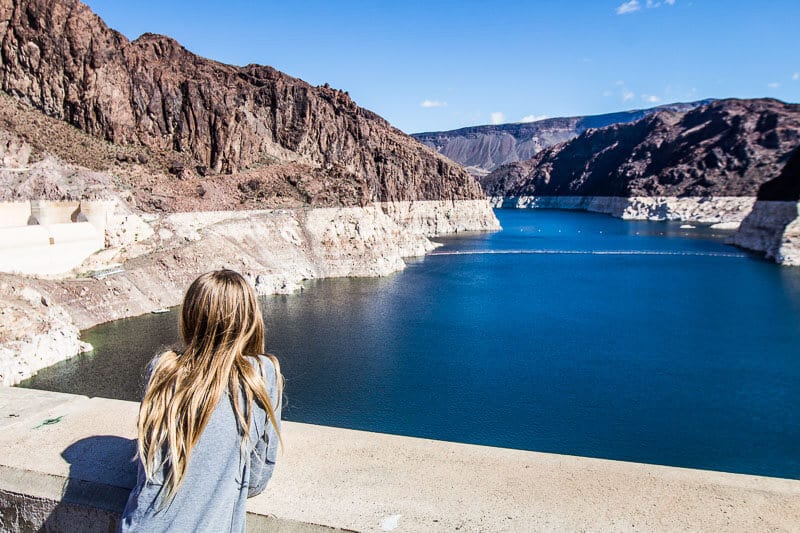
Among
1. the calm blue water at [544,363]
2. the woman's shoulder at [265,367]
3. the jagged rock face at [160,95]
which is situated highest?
the jagged rock face at [160,95]

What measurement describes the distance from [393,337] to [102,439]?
25672mm

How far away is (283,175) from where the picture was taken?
59750 millimetres

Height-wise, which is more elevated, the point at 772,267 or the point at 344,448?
the point at 344,448

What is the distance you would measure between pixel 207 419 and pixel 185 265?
38.9m

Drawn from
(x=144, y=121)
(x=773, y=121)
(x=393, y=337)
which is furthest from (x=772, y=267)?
→ (x=773, y=121)

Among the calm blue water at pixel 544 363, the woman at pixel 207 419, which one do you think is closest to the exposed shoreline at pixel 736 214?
the calm blue water at pixel 544 363

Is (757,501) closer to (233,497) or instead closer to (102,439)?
(233,497)

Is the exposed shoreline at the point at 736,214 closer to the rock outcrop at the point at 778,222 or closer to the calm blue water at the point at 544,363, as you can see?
the rock outcrop at the point at 778,222

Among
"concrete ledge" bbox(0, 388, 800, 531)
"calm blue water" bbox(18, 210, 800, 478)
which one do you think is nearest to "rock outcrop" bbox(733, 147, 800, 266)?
"calm blue water" bbox(18, 210, 800, 478)

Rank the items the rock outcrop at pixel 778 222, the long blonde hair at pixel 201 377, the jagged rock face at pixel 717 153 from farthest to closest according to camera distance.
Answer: the jagged rock face at pixel 717 153, the rock outcrop at pixel 778 222, the long blonde hair at pixel 201 377

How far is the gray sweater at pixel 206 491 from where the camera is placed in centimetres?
246

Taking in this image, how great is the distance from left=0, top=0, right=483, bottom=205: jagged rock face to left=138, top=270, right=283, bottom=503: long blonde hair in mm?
54305

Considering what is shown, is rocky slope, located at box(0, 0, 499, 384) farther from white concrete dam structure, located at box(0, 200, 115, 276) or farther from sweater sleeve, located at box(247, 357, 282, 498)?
sweater sleeve, located at box(247, 357, 282, 498)

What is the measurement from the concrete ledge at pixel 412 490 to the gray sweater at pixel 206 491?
45 cm
